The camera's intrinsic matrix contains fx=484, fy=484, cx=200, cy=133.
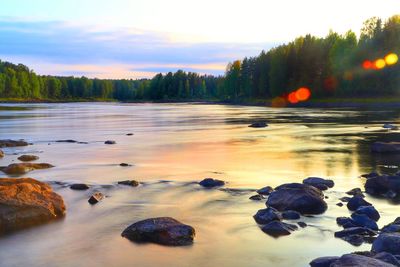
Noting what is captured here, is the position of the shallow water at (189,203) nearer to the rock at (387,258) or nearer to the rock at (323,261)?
the rock at (323,261)

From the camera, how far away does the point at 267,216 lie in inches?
571

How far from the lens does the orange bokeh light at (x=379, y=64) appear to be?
11874 cm

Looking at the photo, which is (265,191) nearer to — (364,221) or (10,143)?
(364,221)

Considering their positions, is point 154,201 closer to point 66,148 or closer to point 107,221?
point 107,221

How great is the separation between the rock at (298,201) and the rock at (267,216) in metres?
0.94

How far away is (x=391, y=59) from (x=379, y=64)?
9.83 feet

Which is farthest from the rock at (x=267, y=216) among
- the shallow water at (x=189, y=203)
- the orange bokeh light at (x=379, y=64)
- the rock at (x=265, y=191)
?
the orange bokeh light at (x=379, y=64)

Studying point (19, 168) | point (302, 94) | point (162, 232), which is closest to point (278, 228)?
point (162, 232)

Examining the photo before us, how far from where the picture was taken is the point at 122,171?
24.8 metres

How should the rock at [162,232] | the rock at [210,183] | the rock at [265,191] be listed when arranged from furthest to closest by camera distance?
the rock at [210,183] → the rock at [265,191] → the rock at [162,232]

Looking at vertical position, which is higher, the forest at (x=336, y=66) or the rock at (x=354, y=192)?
the forest at (x=336, y=66)

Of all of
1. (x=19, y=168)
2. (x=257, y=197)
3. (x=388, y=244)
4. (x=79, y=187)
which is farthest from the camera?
(x=19, y=168)

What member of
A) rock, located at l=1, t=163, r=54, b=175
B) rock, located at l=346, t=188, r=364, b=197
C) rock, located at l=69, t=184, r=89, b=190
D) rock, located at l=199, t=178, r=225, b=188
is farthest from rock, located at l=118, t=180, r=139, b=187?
rock, located at l=346, t=188, r=364, b=197

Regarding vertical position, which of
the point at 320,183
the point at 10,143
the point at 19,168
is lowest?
the point at 10,143
